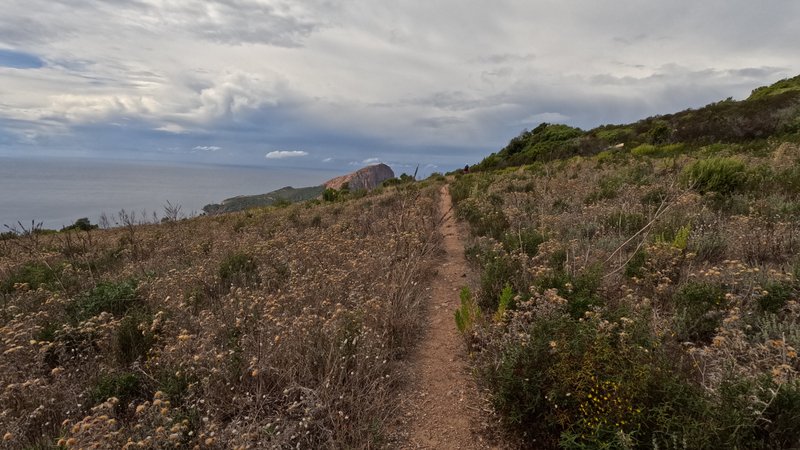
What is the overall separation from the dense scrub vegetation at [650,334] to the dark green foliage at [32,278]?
670 cm

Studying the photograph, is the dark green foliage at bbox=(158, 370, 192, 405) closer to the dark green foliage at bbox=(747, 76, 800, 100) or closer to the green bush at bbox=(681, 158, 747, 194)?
the green bush at bbox=(681, 158, 747, 194)

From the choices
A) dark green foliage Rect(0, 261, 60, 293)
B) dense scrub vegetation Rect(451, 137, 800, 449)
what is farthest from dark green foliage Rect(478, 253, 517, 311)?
dark green foliage Rect(0, 261, 60, 293)

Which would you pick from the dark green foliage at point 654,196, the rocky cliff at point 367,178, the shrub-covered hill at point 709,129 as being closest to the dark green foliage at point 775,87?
the shrub-covered hill at point 709,129

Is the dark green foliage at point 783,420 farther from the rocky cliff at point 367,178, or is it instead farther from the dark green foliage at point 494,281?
the rocky cliff at point 367,178

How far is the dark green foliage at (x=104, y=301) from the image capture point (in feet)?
16.7

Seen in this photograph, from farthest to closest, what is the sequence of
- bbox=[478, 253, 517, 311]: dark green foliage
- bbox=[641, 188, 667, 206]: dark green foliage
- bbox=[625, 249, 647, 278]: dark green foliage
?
bbox=[641, 188, 667, 206]: dark green foliage < bbox=[478, 253, 517, 311]: dark green foliage < bbox=[625, 249, 647, 278]: dark green foliage

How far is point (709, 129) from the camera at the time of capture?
81.4ft

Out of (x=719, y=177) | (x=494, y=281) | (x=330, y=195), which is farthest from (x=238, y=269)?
(x=330, y=195)

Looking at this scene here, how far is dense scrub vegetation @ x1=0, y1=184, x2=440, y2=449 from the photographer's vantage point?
2865 millimetres

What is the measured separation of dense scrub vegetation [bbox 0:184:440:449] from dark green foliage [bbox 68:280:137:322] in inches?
0.7

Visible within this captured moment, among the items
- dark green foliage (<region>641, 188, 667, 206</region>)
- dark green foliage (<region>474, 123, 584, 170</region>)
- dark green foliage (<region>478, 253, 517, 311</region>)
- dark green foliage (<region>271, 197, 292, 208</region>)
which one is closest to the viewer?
dark green foliage (<region>478, 253, 517, 311</region>)

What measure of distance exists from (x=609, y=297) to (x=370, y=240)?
13.3 ft

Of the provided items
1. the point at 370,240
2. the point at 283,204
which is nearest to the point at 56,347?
the point at 370,240

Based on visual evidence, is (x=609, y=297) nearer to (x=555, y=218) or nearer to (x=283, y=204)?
(x=555, y=218)
